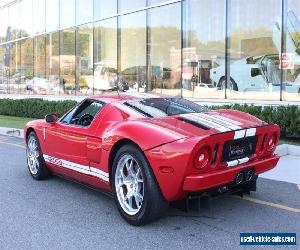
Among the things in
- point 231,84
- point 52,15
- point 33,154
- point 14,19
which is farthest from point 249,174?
point 14,19

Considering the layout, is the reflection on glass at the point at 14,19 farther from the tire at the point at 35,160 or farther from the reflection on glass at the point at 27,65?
the tire at the point at 35,160

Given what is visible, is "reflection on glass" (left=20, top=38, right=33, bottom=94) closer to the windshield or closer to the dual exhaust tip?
the windshield

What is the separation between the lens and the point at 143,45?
19234 mm

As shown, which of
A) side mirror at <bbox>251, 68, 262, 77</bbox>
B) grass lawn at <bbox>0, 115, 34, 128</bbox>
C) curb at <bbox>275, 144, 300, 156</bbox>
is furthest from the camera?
grass lawn at <bbox>0, 115, 34, 128</bbox>

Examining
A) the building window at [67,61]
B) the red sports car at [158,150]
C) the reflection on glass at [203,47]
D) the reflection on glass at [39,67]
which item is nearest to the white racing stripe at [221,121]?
the red sports car at [158,150]

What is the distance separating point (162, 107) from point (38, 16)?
74.6 ft

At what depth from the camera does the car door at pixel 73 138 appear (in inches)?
232

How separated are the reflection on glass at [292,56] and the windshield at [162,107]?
26.6ft

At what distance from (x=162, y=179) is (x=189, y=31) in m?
13.3

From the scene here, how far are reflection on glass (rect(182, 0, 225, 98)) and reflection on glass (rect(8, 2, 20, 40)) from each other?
15752 mm

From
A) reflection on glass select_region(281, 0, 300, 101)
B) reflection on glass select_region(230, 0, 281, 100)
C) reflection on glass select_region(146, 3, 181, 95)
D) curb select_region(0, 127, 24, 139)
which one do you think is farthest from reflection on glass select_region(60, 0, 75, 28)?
reflection on glass select_region(281, 0, 300, 101)

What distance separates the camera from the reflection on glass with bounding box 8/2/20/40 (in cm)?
2945

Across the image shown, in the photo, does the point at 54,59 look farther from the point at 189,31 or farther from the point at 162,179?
the point at 162,179

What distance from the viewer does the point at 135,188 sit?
5.05 metres
